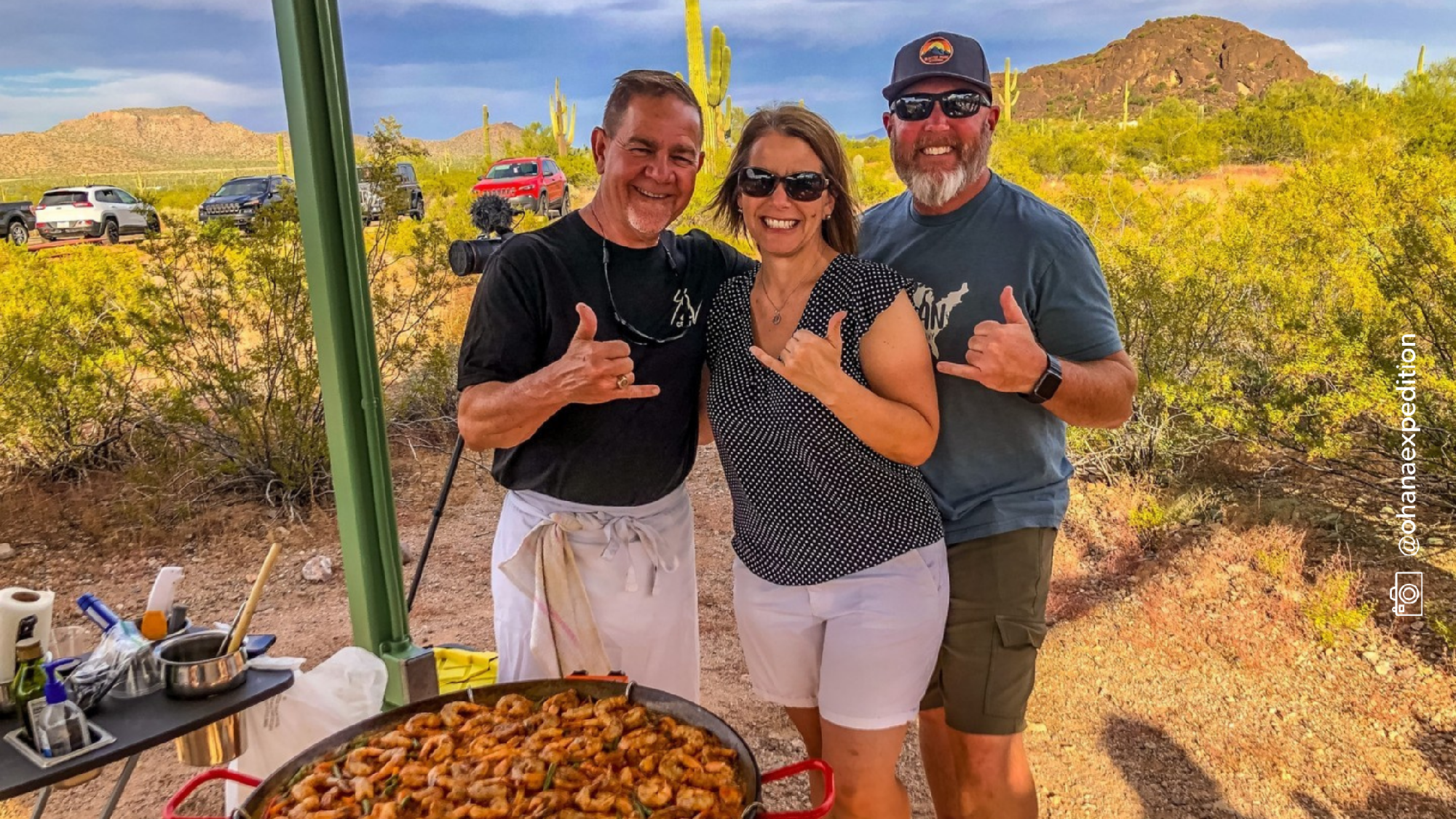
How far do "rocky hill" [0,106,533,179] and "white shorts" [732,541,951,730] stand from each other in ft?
99.5

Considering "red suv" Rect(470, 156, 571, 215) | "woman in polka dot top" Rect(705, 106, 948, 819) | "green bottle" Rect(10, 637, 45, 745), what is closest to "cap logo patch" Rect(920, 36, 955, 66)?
"woman in polka dot top" Rect(705, 106, 948, 819)

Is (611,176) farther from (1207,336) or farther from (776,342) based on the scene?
(1207,336)

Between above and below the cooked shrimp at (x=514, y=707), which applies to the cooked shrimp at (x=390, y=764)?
above

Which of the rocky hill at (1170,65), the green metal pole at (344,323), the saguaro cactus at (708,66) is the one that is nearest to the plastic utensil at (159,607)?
the green metal pole at (344,323)

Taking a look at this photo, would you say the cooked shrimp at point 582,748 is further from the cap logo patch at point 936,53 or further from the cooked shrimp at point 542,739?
the cap logo patch at point 936,53

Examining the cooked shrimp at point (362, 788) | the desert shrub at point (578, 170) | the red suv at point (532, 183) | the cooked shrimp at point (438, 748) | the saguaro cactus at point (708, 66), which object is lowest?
the cooked shrimp at point (438, 748)

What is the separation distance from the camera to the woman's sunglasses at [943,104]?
6.96 ft

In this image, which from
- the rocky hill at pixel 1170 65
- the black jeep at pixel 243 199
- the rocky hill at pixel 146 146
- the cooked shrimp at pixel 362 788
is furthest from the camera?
the rocky hill at pixel 1170 65

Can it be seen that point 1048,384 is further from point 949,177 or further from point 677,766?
point 677,766

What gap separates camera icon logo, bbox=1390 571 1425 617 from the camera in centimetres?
416

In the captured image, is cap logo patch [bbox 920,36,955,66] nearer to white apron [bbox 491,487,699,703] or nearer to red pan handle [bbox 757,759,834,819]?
white apron [bbox 491,487,699,703]

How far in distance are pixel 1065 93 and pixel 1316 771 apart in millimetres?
55851

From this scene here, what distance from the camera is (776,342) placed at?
194cm

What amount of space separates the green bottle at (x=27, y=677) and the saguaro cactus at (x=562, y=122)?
66.8 feet
